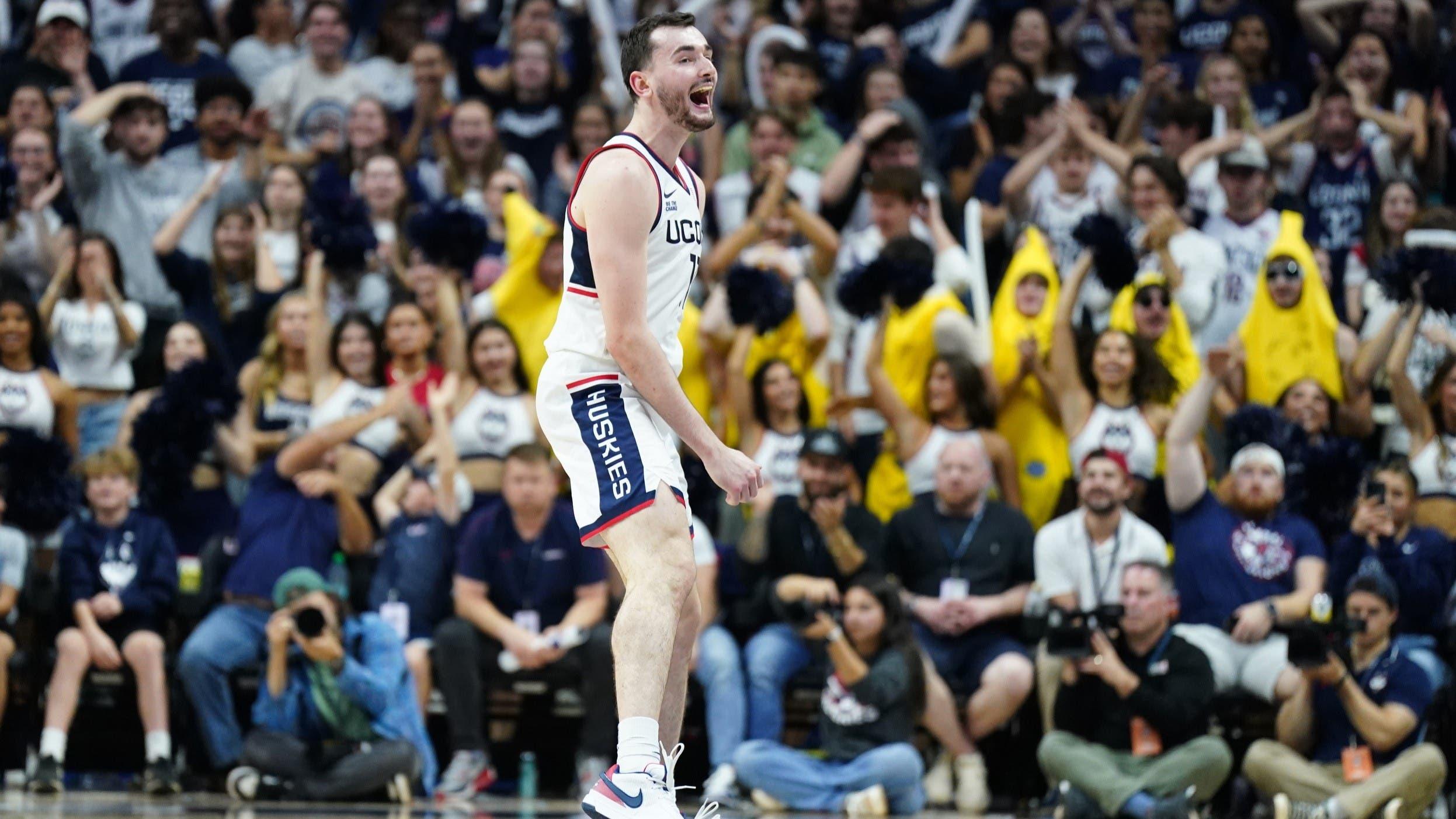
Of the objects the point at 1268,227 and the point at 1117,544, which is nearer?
the point at 1117,544

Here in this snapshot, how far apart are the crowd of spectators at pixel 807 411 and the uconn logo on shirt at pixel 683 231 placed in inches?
167

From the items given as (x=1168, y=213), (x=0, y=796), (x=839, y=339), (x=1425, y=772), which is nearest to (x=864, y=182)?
(x=839, y=339)

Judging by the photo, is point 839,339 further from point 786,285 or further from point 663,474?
point 663,474

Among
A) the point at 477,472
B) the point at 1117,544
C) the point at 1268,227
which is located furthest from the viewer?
the point at 1268,227

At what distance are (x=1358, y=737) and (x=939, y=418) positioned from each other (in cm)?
295

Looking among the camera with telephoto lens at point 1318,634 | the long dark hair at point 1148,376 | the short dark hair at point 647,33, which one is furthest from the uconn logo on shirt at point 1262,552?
the short dark hair at point 647,33

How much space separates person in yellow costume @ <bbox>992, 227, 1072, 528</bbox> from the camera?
11.3m

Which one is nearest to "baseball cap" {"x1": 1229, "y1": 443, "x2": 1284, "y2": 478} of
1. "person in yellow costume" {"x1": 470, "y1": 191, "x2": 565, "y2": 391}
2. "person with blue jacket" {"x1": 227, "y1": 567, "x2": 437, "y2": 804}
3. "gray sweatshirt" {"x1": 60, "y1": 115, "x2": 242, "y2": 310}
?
"person in yellow costume" {"x1": 470, "y1": 191, "x2": 565, "y2": 391}

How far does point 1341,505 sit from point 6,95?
A: 9.12 metres

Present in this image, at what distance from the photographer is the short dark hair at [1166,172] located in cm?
1178

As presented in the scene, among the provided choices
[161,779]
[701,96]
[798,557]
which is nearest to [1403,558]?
[798,557]

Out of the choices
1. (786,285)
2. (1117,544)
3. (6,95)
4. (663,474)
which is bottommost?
(1117,544)

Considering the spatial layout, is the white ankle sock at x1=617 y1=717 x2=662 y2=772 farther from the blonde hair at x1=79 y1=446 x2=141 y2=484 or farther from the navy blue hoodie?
the blonde hair at x1=79 y1=446 x2=141 y2=484

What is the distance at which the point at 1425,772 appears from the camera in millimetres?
9242
